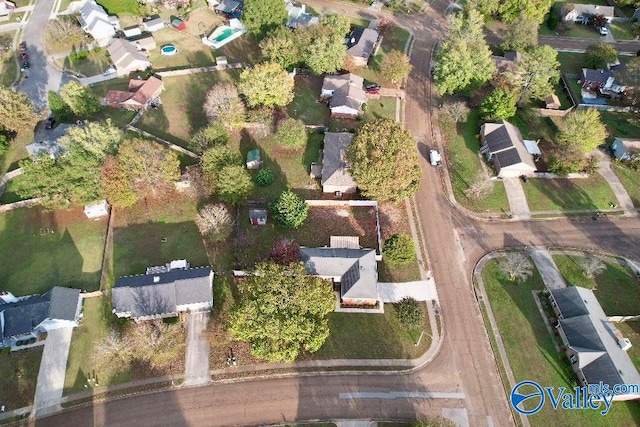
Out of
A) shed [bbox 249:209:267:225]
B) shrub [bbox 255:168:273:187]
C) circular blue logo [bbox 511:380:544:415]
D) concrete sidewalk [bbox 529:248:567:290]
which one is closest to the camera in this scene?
circular blue logo [bbox 511:380:544:415]

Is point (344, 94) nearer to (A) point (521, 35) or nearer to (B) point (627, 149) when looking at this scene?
(A) point (521, 35)

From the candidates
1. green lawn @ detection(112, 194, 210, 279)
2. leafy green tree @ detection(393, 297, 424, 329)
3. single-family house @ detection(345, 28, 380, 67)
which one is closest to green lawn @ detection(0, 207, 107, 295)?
green lawn @ detection(112, 194, 210, 279)

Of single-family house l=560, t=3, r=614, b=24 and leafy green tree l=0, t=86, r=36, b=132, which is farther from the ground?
single-family house l=560, t=3, r=614, b=24

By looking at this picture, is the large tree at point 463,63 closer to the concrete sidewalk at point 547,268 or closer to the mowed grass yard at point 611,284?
the concrete sidewalk at point 547,268

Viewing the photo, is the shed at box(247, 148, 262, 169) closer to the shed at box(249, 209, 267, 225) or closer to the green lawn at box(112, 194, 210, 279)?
the shed at box(249, 209, 267, 225)

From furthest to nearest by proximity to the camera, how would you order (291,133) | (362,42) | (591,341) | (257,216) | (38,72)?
(362,42) → (38,72) → (291,133) → (257,216) → (591,341)

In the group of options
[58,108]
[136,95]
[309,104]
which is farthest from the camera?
[309,104]

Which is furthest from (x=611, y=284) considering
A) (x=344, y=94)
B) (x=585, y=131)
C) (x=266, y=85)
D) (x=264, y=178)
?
(x=266, y=85)

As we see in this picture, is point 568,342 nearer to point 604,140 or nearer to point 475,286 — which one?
point 475,286

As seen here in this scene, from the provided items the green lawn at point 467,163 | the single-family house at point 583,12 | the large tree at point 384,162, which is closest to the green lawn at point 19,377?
the large tree at point 384,162
